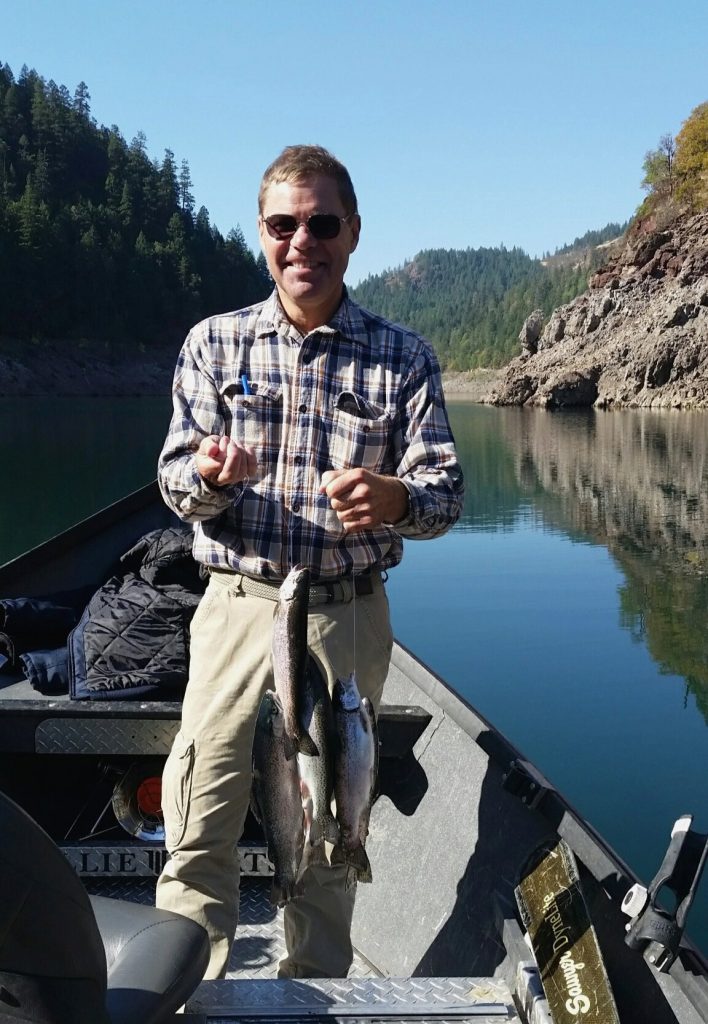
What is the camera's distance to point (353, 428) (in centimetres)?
289

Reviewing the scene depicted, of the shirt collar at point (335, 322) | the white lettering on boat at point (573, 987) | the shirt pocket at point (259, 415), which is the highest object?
the shirt collar at point (335, 322)

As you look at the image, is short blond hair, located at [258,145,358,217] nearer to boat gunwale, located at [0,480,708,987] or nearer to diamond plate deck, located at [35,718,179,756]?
boat gunwale, located at [0,480,708,987]

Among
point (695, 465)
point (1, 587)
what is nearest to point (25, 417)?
point (695, 465)

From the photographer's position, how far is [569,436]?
37406 mm

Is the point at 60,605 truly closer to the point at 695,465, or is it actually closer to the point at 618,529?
the point at 618,529

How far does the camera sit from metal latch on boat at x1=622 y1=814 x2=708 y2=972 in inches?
97.1

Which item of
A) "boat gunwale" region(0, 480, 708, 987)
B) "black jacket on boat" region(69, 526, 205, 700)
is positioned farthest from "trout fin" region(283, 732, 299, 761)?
"black jacket on boat" region(69, 526, 205, 700)

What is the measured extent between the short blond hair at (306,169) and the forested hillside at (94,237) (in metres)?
81.9

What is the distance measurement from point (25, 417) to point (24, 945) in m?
50.7

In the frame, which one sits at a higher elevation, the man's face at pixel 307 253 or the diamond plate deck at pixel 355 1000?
the man's face at pixel 307 253

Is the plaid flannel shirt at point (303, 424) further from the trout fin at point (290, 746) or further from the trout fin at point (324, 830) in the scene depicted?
the trout fin at point (324, 830)

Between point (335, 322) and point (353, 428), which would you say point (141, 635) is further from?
point (335, 322)

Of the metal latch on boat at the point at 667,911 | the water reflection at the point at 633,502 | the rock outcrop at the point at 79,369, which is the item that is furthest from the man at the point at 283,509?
the rock outcrop at the point at 79,369

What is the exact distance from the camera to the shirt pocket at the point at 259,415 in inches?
113
